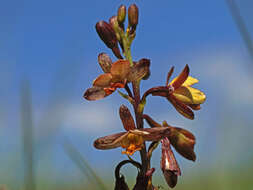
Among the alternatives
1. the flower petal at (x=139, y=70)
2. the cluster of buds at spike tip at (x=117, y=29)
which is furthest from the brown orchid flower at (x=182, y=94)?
the cluster of buds at spike tip at (x=117, y=29)

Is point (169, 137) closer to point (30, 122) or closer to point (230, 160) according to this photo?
point (30, 122)

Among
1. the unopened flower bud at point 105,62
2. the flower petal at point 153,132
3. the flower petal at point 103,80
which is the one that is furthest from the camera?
the unopened flower bud at point 105,62

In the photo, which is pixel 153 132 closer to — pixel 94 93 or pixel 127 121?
pixel 127 121

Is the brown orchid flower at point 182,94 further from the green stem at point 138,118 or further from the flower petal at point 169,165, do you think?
the flower petal at point 169,165

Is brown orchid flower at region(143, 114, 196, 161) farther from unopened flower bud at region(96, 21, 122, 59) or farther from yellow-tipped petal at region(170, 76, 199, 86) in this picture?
unopened flower bud at region(96, 21, 122, 59)

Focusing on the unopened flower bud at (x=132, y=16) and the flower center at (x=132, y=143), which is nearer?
the flower center at (x=132, y=143)

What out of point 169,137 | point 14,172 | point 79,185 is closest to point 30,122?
point 14,172

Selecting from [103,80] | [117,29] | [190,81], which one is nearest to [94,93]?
[103,80]
